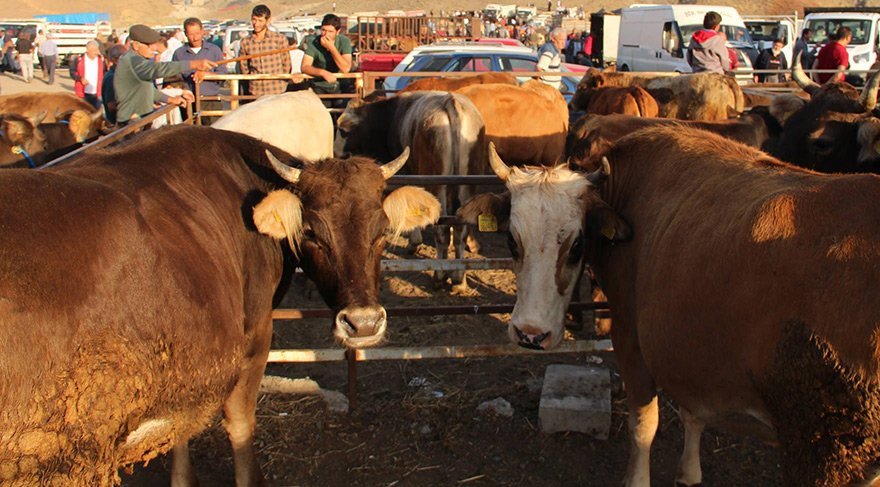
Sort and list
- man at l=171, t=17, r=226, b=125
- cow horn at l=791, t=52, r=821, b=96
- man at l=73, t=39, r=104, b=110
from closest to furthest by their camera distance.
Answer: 1. cow horn at l=791, t=52, r=821, b=96
2. man at l=171, t=17, r=226, b=125
3. man at l=73, t=39, r=104, b=110

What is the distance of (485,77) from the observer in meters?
11.1

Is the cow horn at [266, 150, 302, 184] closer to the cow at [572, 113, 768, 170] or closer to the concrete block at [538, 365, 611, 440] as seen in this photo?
the concrete block at [538, 365, 611, 440]

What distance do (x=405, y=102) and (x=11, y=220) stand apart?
21.7 ft

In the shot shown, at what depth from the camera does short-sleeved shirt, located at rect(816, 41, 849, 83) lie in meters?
12.0

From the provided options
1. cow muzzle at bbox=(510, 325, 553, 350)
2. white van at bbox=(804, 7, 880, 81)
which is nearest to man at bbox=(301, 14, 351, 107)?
cow muzzle at bbox=(510, 325, 553, 350)

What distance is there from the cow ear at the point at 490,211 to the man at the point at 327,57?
6.37m

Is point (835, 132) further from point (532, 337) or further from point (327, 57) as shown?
point (327, 57)

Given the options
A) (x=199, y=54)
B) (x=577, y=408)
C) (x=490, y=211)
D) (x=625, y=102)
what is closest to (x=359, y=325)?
(x=490, y=211)

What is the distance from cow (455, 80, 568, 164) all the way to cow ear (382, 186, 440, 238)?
190 inches

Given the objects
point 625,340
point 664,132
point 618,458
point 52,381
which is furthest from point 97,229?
point 618,458

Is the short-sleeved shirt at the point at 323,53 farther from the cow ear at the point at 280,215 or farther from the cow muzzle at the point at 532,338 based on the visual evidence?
the cow muzzle at the point at 532,338

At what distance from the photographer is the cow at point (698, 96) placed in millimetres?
9500

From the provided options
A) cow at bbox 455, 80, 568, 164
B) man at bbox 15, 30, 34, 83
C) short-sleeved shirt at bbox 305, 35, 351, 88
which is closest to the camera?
cow at bbox 455, 80, 568, 164

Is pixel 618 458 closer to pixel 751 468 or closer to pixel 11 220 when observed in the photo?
pixel 751 468
